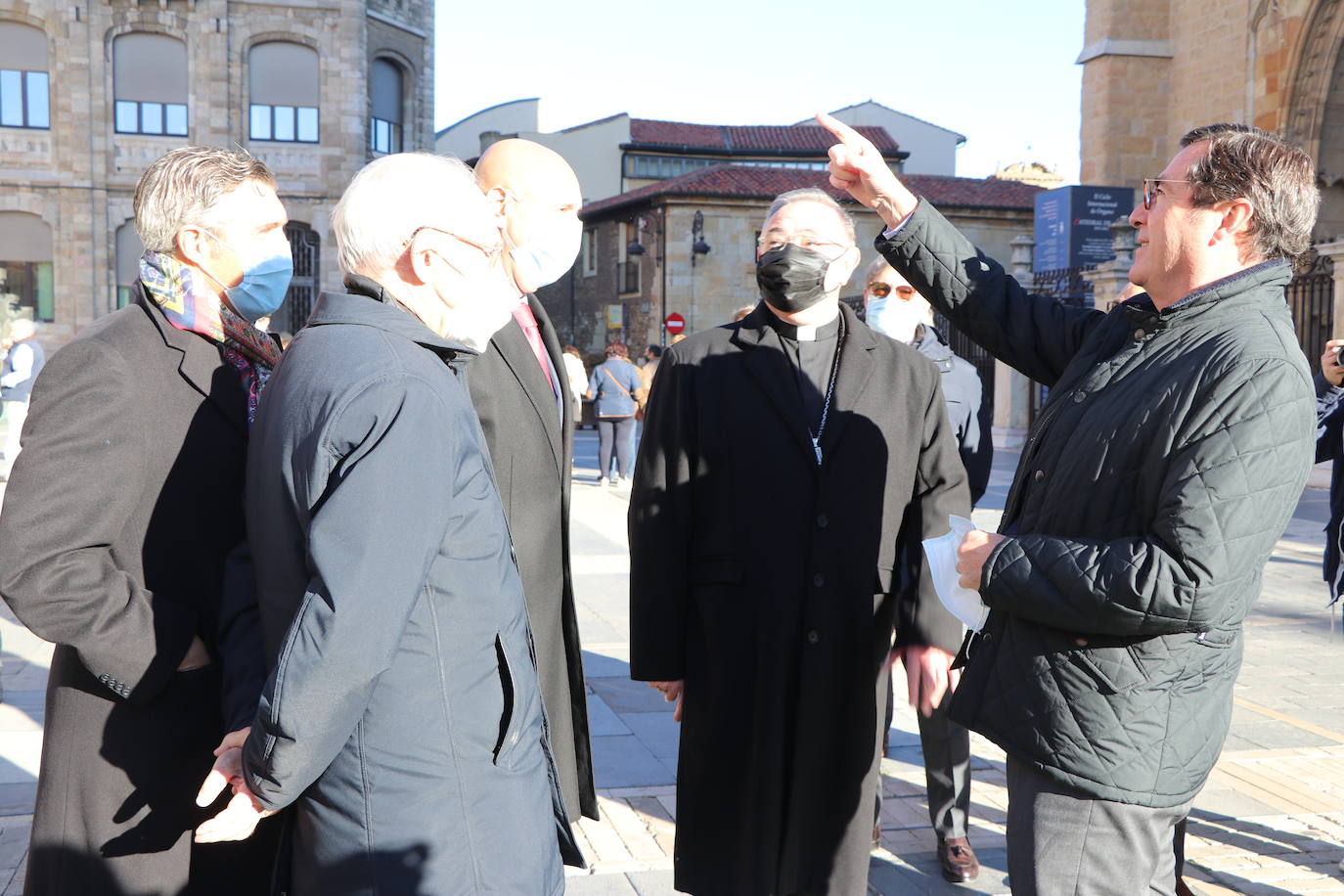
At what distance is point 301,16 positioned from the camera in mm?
31141

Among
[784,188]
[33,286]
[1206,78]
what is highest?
[1206,78]

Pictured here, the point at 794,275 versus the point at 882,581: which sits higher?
the point at 794,275

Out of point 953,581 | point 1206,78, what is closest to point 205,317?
point 953,581

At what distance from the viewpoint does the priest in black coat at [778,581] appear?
319 cm

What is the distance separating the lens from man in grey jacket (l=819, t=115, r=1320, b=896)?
7.24ft

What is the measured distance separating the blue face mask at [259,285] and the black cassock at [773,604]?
3.59 feet

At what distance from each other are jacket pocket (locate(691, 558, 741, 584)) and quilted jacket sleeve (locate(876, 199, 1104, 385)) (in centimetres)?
87

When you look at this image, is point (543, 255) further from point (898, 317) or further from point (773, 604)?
point (898, 317)

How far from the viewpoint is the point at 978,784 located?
480 centimetres

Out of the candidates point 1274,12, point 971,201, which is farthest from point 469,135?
point 1274,12

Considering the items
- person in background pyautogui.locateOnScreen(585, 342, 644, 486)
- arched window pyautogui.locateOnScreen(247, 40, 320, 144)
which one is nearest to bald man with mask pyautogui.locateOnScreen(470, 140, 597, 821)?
person in background pyautogui.locateOnScreen(585, 342, 644, 486)

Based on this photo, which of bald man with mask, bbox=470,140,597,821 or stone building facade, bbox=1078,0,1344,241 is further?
stone building facade, bbox=1078,0,1344,241

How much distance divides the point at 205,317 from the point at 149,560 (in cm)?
51

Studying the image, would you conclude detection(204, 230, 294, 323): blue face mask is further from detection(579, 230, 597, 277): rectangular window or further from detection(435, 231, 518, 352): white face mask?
detection(579, 230, 597, 277): rectangular window
